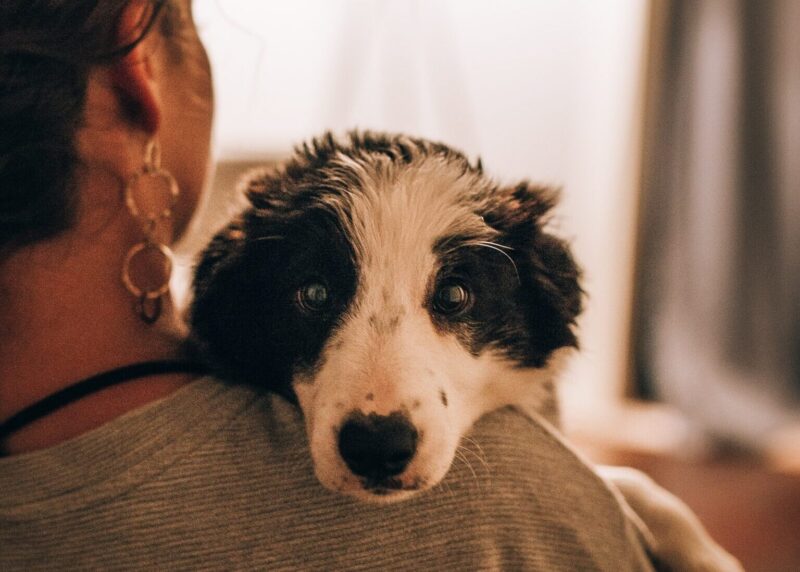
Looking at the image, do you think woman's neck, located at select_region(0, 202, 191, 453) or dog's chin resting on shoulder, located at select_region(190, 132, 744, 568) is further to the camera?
dog's chin resting on shoulder, located at select_region(190, 132, 744, 568)

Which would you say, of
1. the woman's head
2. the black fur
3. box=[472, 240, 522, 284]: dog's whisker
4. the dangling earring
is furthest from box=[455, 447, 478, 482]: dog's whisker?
the woman's head

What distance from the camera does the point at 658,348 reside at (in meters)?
4.30

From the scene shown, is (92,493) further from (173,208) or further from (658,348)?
(658,348)

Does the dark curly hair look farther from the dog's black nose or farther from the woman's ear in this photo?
the dog's black nose

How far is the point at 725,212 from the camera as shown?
4016 millimetres

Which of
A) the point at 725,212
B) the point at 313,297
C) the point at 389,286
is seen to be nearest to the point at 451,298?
the point at 389,286

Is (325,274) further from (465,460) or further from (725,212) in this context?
(725,212)

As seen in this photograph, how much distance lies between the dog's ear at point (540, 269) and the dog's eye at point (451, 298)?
109 millimetres

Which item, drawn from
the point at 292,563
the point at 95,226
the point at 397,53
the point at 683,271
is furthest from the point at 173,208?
the point at 683,271

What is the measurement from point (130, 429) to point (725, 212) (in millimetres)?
3792

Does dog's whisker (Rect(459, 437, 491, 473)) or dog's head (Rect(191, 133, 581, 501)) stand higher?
dog's head (Rect(191, 133, 581, 501))

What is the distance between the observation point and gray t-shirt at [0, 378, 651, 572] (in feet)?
2.83

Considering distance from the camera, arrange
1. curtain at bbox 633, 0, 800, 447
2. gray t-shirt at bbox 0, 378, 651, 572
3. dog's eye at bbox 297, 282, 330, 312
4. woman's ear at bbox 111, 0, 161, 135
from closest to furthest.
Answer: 1. gray t-shirt at bbox 0, 378, 651, 572
2. woman's ear at bbox 111, 0, 161, 135
3. dog's eye at bbox 297, 282, 330, 312
4. curtain at bbox 633, 0, 800, 447

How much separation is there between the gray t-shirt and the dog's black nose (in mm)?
44
